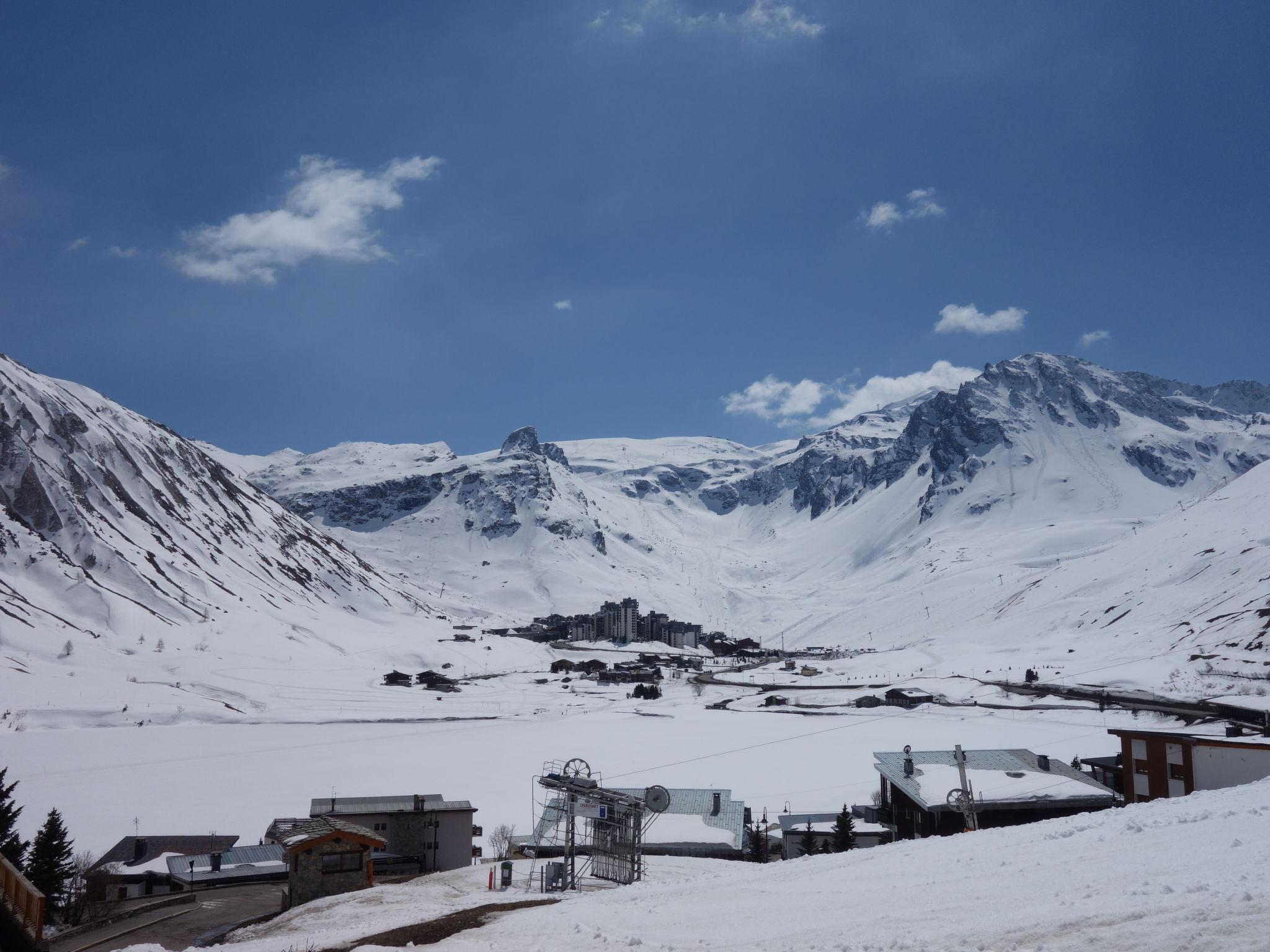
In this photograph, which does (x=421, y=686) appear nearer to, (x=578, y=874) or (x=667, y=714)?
(x=667, y=714)

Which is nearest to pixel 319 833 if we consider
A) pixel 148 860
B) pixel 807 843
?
pixel 148 860

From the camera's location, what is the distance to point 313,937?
1820cm

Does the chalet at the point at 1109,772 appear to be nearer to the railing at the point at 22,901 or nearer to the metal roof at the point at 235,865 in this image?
the metal roof at the point at 235,865

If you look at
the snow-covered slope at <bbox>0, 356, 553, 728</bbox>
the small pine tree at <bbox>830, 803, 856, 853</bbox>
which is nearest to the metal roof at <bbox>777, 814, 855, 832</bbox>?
the small pine tree at <bbox>830, 803, 856, 853</bbox>

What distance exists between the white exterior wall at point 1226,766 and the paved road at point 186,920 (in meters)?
31.2

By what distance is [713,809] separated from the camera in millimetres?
39938

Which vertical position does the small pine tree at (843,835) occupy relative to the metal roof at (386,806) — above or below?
below

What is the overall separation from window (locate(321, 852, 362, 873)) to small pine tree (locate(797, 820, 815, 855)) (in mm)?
20556

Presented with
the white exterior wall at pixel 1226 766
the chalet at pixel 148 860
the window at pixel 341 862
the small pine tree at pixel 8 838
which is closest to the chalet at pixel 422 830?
the window at pixel 341 862

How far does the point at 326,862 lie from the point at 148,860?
1543 cm

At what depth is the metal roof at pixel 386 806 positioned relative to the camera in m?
32.8

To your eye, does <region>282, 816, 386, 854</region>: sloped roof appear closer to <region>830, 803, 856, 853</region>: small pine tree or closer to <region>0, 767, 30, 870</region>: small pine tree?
<region>0, 767, 30, 870</region>: small pine tree

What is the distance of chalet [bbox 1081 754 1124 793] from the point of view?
40000 millimetres

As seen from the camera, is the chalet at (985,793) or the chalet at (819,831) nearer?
the chalet at (985,793)
